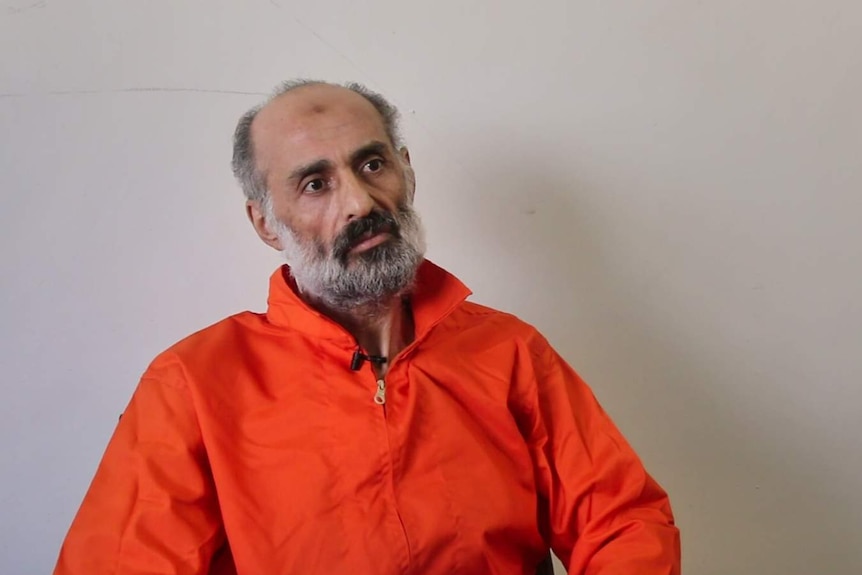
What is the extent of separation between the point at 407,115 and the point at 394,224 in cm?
35

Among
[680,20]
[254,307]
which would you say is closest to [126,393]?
[254,307]

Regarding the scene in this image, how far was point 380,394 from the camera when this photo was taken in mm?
981

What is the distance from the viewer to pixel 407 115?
1319 mm

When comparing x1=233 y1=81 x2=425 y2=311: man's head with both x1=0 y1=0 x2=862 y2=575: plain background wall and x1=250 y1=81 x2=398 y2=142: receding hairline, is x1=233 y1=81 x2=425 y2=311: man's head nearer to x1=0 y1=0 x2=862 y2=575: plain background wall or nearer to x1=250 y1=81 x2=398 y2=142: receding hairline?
x1=250 y1=81 x2=398 y2=142: receding hairline

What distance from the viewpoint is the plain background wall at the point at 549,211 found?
1253 millimetres

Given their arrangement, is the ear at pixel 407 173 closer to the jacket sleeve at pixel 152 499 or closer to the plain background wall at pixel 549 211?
the plain background wall at pixel 549 211

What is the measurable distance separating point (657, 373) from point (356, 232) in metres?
0.68

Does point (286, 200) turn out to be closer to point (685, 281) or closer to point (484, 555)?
point (484, 555)

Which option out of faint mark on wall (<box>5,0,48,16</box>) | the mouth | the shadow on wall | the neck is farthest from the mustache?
faint mark on wall (<box>5,0,48,16</box>)

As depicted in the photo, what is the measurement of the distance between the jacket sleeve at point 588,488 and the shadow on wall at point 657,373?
268mm

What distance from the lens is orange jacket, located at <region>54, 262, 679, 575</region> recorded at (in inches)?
35.4

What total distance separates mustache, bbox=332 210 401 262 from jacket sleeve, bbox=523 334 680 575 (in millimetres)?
305

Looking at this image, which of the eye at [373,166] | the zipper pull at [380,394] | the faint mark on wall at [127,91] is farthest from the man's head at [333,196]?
the faint mark on wall at [127,91]

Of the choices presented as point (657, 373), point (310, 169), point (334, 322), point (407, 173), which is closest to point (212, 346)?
point (334, 322)
